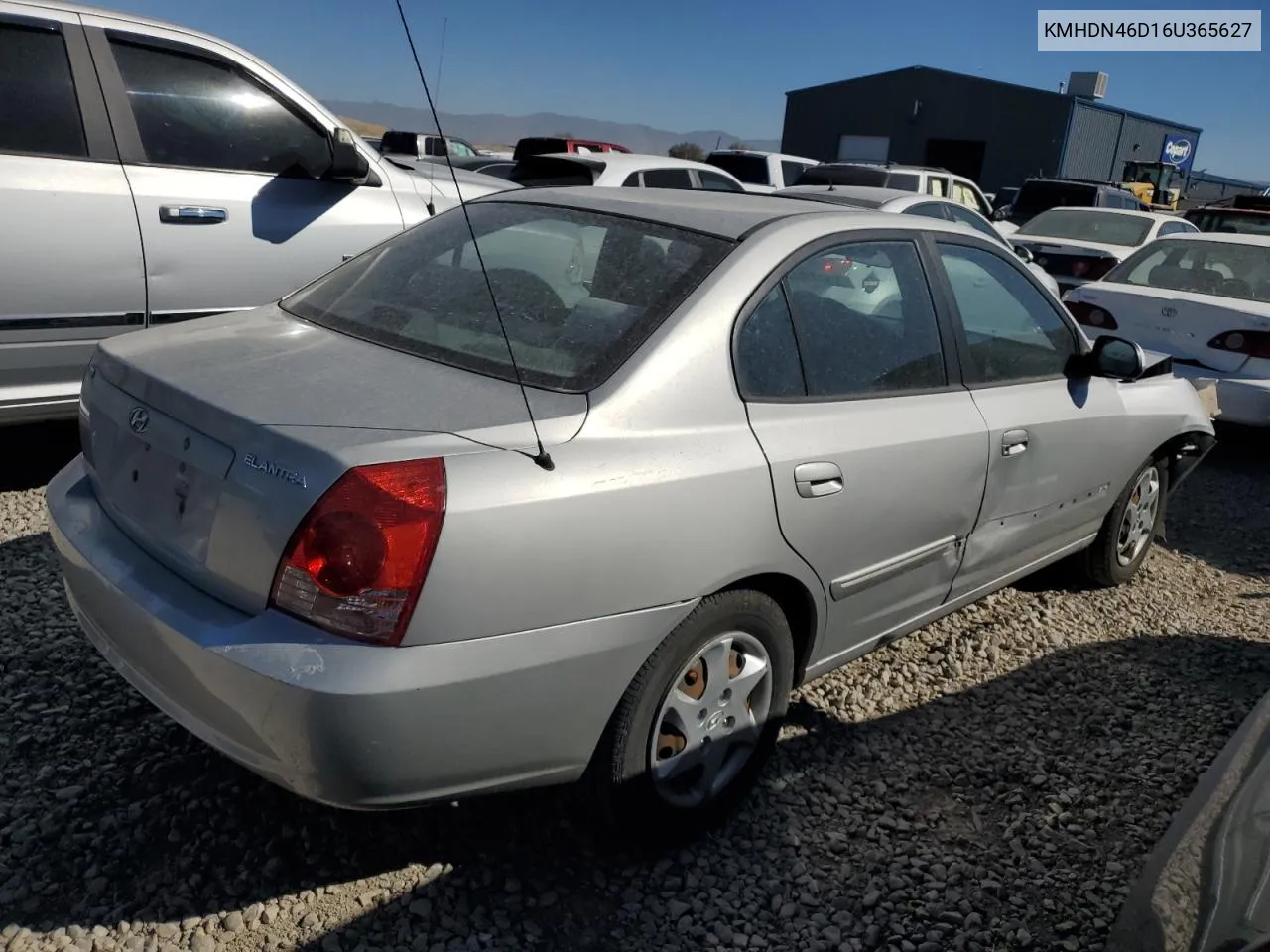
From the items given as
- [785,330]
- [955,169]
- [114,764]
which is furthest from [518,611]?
[955,169]

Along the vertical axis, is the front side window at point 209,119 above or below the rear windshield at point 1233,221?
Result: above

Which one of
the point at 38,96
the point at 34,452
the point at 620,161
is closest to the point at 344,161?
the point at 38,96

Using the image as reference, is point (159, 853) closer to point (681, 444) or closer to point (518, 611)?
point (518, 611)

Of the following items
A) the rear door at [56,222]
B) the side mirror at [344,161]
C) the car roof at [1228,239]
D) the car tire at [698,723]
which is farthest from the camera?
the car roof at [1228,239]

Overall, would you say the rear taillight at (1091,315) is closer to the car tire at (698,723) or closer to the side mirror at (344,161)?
the side mirror at (344,161)

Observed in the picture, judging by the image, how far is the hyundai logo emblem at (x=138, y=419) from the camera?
2.32m

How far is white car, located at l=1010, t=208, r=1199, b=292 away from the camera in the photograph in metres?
10.1

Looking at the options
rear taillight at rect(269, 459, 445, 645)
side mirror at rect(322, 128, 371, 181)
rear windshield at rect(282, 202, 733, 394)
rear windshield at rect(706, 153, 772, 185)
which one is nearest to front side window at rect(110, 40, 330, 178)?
side mirror at rect(322, 128, 371, 181)

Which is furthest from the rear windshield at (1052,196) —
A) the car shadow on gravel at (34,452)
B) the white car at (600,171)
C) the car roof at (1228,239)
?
the car shadow on gravel at (34,452)

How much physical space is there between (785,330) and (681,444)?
55 cm

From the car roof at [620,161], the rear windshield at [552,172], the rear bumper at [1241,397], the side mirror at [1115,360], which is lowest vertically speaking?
the rear bumper at [1241,397]

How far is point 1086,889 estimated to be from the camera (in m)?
2.64

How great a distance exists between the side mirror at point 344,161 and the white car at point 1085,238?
23.3 ft

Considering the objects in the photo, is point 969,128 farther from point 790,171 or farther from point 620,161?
point 620,161
